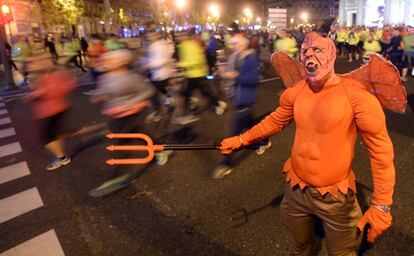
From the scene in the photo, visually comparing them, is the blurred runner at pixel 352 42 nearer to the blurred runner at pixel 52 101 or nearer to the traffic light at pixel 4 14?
the traffic light at pixel 4 14

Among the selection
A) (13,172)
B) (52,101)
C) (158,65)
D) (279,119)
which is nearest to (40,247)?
(52,101)

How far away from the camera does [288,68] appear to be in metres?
2.70

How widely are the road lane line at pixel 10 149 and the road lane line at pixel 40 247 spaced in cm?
373

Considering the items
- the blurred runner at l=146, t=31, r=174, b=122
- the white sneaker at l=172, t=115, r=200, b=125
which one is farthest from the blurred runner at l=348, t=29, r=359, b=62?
the white sneaker at l=172, t=115, r=200, b=125

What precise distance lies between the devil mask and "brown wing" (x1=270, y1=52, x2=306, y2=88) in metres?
0.46

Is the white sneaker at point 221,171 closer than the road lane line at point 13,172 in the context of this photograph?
Yes

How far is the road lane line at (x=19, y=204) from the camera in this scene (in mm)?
4406

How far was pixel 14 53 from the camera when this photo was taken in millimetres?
16344

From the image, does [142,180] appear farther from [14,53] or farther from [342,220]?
[14,53]

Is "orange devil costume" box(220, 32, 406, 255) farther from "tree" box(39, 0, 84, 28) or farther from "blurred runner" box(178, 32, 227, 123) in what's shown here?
"tree" box(39, 0, 84, 28)

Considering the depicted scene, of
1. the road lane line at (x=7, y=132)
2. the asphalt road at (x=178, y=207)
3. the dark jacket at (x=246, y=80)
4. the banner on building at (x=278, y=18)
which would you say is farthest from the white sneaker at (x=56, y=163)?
the banner on building at (x=278, y=18)

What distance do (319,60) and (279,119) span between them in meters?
0.58

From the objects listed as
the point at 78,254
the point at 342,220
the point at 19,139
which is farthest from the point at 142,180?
the point at 19,139

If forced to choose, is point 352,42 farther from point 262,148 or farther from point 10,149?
point 10,149
